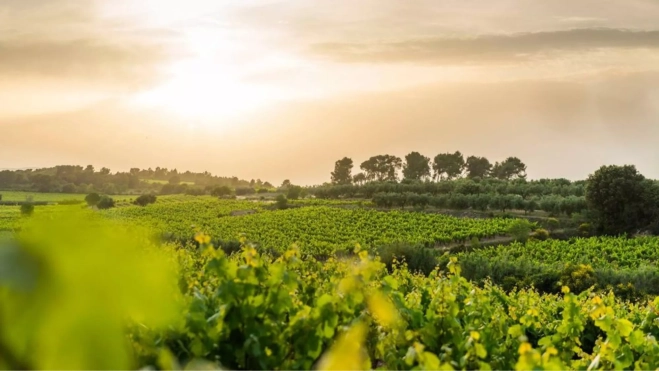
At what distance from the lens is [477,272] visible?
88.9 feet

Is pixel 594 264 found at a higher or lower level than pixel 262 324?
lower

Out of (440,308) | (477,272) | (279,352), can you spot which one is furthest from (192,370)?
(477,272)

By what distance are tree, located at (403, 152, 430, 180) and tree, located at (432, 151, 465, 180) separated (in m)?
1.62

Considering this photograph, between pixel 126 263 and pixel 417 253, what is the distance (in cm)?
2943

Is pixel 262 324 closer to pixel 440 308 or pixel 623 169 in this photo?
pixel 440 308

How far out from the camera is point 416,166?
11331 cm

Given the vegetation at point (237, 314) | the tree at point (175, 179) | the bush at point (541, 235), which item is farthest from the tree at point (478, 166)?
the vegetation at point (237, 314)

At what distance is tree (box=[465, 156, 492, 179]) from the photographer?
113m

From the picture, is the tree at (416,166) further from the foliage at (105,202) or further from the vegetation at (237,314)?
the vegetation at (237,314)

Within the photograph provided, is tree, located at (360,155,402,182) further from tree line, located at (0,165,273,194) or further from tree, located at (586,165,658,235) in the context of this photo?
tree, located at (586,165,658,235)

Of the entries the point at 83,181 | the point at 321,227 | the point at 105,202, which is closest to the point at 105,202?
the point at 105,202

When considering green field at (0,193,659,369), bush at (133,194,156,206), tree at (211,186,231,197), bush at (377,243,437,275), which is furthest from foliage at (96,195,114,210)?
green field at (0,193,659,369)

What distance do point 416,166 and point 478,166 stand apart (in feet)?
38.2

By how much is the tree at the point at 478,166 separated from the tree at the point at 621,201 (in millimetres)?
59211
